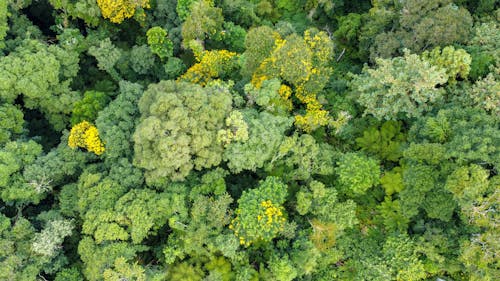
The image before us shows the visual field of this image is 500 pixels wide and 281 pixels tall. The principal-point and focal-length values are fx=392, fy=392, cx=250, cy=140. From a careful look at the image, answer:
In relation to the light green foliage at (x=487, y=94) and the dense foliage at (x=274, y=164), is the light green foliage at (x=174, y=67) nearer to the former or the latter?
the dense foliage at (x=274, y=164)

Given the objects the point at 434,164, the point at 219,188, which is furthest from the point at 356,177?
the point at 219,188

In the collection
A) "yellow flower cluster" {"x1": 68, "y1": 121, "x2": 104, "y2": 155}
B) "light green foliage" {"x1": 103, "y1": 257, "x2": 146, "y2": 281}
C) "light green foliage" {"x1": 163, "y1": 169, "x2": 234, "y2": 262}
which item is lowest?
"light green foliage" {"x1": 103, "y1": 257, "x2": 146, "y2": 281}

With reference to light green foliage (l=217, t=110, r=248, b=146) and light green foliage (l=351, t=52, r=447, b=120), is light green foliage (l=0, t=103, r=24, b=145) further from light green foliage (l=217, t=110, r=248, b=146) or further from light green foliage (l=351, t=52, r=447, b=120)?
light green foliage (l=351, t=52, r=447, b=120)

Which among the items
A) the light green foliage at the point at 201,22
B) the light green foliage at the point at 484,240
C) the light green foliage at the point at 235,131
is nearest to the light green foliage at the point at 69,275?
the light green foliage at the point at 235,131

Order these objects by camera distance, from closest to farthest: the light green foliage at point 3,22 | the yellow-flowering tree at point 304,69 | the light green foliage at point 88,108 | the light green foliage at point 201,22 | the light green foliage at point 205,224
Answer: the light green foliage at point 205,224
the yellow-flowering tree at point 304,69
the light green foliage at point 3,22
the light green foliage at point 88,108
the light green foliage at point 201,22

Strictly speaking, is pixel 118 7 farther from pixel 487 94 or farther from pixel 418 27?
pixel 487 94

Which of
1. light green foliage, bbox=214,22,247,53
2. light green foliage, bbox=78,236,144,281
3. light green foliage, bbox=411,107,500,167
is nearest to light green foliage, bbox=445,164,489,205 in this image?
light green foliage, bbox=411,107,500,167
